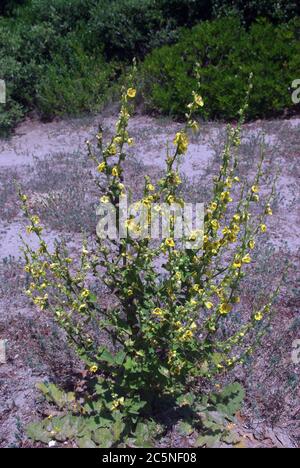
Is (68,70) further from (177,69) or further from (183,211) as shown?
(183,211)

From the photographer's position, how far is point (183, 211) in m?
2.31

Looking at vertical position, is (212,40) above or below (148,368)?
above

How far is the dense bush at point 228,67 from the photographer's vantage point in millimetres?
7012

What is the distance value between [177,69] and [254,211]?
3.33 metres

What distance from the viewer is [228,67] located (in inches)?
286

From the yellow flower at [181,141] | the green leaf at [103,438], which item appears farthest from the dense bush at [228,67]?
the green leaf at [103,438]

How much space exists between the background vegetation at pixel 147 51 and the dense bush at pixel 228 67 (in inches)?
0.5

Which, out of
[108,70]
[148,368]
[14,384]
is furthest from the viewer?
[108,70]

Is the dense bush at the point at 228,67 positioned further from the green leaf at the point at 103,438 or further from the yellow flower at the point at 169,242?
the green leaf at the point at 103,438

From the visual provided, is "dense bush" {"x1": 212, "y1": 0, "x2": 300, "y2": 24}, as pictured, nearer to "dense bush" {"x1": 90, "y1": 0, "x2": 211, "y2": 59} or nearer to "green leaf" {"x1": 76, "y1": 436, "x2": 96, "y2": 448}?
"dense bush" {"x1": 90, "y1": 0, "x2": 211, "y2": 59}

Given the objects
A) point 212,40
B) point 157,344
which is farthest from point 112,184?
point 212,40

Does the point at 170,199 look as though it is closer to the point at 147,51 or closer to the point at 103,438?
the point at 103,438

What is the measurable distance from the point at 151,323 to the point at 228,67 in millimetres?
5635

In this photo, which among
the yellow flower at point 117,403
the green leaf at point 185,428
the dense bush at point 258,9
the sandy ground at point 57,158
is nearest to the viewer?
the yellow flower at point 117,403
